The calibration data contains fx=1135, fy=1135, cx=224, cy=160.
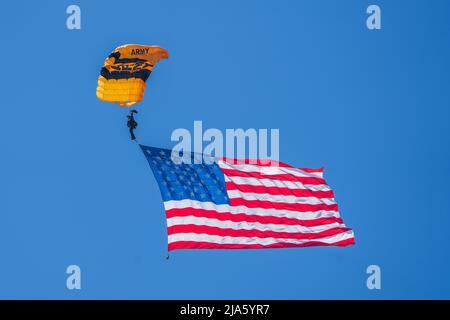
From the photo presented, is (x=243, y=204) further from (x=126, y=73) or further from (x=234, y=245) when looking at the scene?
(x=126, y=73)

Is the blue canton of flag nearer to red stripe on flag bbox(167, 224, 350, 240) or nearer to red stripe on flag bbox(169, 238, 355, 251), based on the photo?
red stripe on flag bbox(167, 224, 350, 240)

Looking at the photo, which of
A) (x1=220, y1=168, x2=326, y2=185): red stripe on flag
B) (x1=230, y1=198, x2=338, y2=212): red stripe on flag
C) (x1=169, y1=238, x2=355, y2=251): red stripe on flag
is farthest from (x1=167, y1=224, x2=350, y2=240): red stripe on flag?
(x1=220, y1=168, x2=326, y2=185): red stripe on flag

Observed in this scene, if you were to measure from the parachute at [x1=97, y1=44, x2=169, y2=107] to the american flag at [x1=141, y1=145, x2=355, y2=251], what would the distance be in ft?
6.77

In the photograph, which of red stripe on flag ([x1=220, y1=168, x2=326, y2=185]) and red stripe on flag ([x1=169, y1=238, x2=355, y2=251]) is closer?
red stripe on flag ([x1=169, y1=238, x2=355, y2=251])

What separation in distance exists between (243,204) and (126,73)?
6014mm

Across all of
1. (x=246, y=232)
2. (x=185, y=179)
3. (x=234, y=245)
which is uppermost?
(x=185, y=179)

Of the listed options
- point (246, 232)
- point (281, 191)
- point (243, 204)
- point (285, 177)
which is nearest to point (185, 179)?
point (243, 204)

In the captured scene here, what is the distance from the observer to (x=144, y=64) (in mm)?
38906

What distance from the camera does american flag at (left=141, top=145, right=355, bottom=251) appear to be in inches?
1447

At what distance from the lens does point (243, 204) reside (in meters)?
37.9

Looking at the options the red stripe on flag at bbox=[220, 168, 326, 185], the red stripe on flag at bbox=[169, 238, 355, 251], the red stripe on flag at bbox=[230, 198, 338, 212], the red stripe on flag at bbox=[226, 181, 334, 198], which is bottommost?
the red stripe on flag at bbox=[169, 238, 355, 251]

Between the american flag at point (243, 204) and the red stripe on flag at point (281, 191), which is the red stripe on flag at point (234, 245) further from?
the red stripe on flag at point (281, 191)
